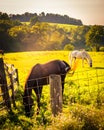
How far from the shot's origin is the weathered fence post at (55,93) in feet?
18.6

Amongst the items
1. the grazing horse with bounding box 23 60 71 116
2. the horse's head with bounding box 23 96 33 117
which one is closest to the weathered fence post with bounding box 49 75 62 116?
the grazing horse with bounding box 23 60 71 116

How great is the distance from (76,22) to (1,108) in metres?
119

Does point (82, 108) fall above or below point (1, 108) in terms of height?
above

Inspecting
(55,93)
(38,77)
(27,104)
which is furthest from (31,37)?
(55,93)

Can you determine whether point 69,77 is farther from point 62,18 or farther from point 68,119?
point 62,18

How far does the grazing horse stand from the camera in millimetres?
7344

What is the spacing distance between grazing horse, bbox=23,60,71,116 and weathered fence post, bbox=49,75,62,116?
0.85m

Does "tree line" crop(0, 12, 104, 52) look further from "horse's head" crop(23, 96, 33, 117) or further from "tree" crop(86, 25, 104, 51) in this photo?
"horse's head" crop(23, 96, 33, 117)

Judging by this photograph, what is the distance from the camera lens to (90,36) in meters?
66.8

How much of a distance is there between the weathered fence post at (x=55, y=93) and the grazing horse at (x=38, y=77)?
0.85m

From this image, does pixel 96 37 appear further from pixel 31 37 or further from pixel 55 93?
pixel 55 93

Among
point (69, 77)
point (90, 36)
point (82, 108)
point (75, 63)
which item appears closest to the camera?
point (82, 108)

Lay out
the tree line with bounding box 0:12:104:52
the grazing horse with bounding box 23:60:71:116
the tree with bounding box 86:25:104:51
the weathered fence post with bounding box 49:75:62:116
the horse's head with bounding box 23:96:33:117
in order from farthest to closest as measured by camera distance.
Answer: the tree with bounding box 86:25:104:51, the tree line with bounding box 0:12:104:52, the grazing horse with bounding box 23:60:71:116, the horse's head with bounding box 23:96:33:117, the weathered fence post with bounding box 49:75:62:116

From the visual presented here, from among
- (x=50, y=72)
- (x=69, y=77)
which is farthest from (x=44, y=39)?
(x=50, y=72)
